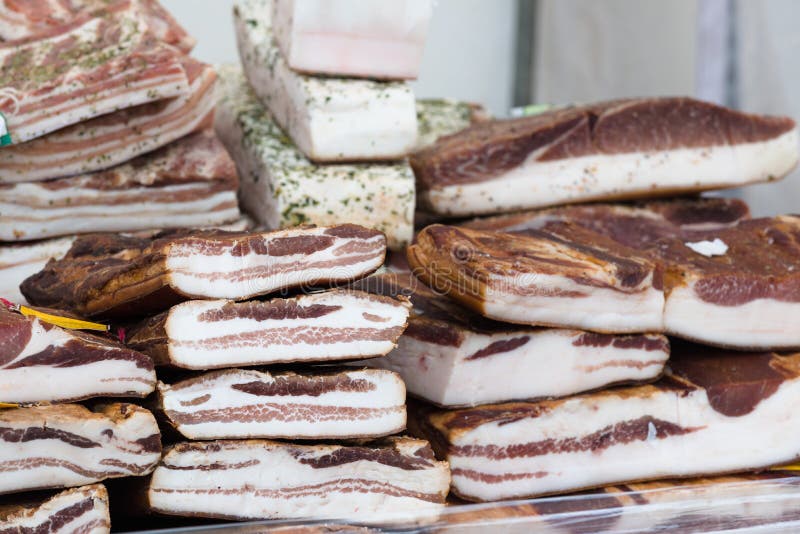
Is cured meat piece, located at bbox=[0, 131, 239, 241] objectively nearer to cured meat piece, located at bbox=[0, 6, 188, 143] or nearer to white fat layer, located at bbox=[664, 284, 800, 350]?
cured meat piece, located at bbox=[0, 6, 188, 143]

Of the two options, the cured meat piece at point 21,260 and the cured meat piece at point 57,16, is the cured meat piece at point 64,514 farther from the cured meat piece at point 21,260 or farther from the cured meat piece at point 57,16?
the cured meat piece at point 57,16

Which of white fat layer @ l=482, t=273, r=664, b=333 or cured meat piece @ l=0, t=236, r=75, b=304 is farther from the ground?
white fat layer @ l=482, t=273, r=664, b=333

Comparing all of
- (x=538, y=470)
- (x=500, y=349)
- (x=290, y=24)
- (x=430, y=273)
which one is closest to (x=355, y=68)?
(x=290, y=24)

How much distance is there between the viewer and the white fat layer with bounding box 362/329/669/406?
2664 mm

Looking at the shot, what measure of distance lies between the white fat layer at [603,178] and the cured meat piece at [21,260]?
1.38 metres

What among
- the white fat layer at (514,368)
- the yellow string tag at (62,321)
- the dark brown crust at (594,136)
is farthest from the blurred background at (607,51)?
the yellow string tag at (62,321)

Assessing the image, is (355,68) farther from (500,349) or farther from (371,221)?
(500,349)

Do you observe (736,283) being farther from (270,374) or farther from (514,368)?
(270,374)

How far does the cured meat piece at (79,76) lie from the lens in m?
3.09

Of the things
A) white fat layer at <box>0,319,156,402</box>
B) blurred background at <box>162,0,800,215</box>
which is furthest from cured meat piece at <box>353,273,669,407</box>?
blurred background at <box>162,0,800,215</box>

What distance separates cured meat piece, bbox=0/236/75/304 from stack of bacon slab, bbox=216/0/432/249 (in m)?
0.77

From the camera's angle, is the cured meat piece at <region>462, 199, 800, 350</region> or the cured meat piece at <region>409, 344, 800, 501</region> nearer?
the cured meat piece at <region>409, 344, 800, 501</region>

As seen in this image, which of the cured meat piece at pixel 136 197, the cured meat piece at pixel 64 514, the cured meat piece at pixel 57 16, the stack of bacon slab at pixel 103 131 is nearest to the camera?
the cured meat piece at pixel 64 514

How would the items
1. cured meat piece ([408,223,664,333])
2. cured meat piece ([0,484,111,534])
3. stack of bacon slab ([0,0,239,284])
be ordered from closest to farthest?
cured meat piece ([0,484,111,534]), cured meat piece ([408,223,664,333]), stack of bacon slab ([0,0,239,284])
